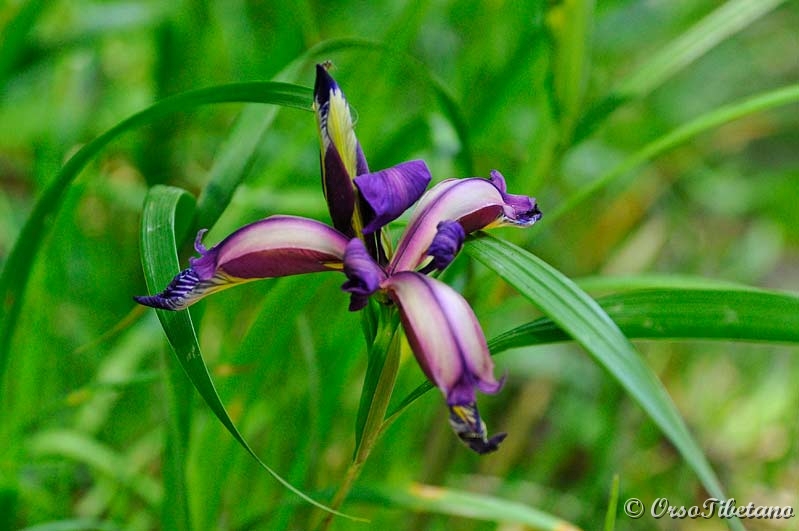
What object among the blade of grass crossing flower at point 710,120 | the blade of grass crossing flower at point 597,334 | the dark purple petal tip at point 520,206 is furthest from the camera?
the blade of grass crossing flower at point 710,120

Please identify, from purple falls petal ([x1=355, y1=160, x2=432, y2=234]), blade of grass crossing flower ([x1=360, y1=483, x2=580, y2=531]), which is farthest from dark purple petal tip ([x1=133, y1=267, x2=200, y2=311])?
blade of grass crossing flower ([x1=360, y1=483, x2=580, y2=531])

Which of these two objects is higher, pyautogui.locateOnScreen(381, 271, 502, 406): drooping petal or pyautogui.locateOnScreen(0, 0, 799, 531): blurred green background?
pyautogui.locateOnScreen(0, 0, 799, 531): blurred green background

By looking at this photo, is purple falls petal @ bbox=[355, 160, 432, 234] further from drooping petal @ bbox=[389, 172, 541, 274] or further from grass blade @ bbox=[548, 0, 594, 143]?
grass blade @ bbox=[548, 0, 594, 143]

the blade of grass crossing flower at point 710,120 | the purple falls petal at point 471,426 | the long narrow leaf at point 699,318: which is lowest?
the purple falls petal at point 471,426

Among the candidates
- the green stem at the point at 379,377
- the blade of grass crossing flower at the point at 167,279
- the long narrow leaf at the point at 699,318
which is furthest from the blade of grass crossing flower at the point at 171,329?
the long narrow leaf at the point at 699,318

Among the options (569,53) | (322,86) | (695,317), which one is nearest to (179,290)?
(322,86)

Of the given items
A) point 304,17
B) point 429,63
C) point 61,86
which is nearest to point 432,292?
point 304,17

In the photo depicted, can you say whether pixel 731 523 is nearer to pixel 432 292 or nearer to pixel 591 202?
pixel 432 292

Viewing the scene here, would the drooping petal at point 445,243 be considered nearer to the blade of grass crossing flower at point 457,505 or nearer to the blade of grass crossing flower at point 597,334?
the blade of grass crossing flower at point 597,334
